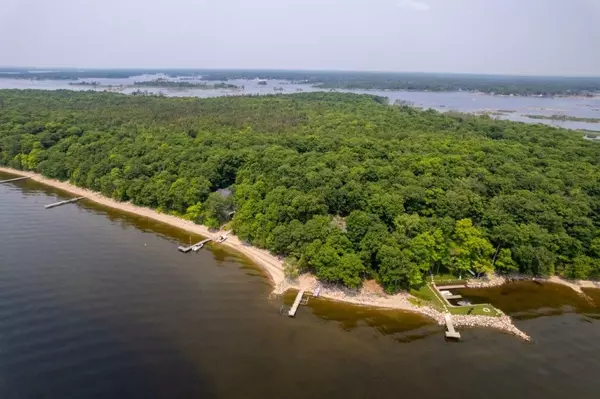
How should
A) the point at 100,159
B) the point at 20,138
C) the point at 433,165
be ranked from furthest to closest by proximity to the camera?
the point at 20,138, the point at 100,159, the point at 433,165

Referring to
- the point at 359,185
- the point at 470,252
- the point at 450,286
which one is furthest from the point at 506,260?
the point at 359,185

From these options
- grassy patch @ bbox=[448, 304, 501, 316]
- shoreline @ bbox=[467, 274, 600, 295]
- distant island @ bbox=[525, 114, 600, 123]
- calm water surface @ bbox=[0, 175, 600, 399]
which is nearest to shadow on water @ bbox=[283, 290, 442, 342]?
calm water surface @ bbox=[0, 175, 600, 399]

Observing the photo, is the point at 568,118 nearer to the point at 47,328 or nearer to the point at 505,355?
the point at 505,355

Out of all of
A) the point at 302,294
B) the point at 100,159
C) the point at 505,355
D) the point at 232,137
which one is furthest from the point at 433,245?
the point at 100,159

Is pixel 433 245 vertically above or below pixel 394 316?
above

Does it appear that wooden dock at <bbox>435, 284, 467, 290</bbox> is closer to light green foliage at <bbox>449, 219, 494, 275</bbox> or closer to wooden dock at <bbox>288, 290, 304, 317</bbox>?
light green foliage at <bbox>449, 219, 494, 275</bbox>

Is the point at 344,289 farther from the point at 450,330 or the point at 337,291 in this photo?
Answer: the point at 450,330
